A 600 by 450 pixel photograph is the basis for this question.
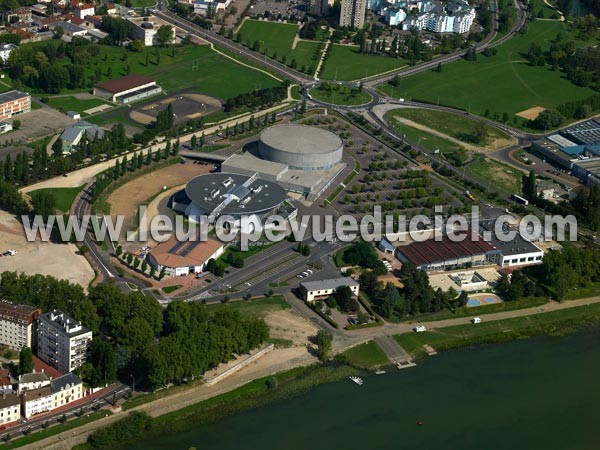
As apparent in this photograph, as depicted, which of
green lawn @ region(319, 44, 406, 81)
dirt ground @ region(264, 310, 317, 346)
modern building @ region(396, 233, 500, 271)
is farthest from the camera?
green lawn @ region(319, 44, 406, 81)

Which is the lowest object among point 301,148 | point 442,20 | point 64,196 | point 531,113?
point 64,196

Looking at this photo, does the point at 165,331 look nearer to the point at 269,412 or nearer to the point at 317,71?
the point at 269,412

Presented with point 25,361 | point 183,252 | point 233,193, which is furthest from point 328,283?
point 25,361

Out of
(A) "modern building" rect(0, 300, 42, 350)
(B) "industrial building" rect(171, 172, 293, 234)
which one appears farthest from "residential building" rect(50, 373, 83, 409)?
(B) "industrial building" rect(171, 172, 293, 234)

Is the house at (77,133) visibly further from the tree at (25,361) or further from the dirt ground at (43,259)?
the tree at (25,361)

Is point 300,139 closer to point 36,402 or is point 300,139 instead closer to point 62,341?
point 62,341

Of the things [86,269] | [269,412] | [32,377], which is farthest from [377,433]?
[86,269]

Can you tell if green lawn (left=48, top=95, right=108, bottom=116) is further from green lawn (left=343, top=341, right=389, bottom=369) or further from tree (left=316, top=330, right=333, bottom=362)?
green lawn (left=343, top=341, right=389, bottom=369)
